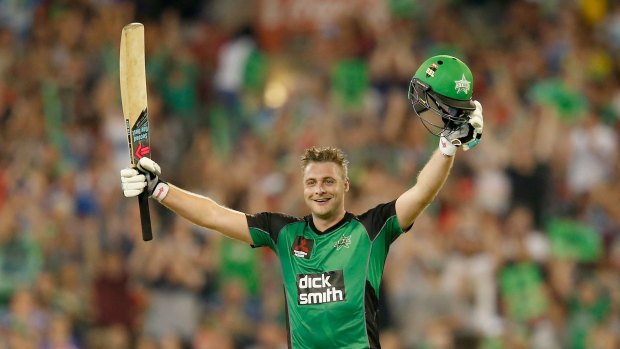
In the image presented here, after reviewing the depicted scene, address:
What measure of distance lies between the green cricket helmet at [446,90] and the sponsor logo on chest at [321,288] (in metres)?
1.11

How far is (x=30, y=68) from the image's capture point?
1767 centimetres

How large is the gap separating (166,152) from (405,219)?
29.7 ft

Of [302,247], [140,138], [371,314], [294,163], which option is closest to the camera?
[371,314]

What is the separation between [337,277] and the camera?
328 inches

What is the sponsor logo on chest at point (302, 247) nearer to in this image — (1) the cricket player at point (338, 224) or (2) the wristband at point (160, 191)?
(1) the cricket player at point (338, 224)

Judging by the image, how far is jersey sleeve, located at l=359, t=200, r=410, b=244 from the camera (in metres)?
8.35

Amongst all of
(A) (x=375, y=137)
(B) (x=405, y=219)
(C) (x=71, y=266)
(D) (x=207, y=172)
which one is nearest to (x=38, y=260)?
(C) (x=71, y=266)

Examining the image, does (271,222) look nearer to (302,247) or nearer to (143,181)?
(302,247)

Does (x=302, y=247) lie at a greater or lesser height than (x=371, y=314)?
greater

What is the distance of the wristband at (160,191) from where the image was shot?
859 centimetres

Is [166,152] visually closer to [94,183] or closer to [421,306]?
[94,183]

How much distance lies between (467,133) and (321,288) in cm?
132

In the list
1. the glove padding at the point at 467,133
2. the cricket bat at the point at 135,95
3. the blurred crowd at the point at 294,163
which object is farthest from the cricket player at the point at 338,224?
the blurred crowd at the point at 294,163

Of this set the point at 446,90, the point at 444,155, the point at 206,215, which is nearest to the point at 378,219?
the point at 444,155
